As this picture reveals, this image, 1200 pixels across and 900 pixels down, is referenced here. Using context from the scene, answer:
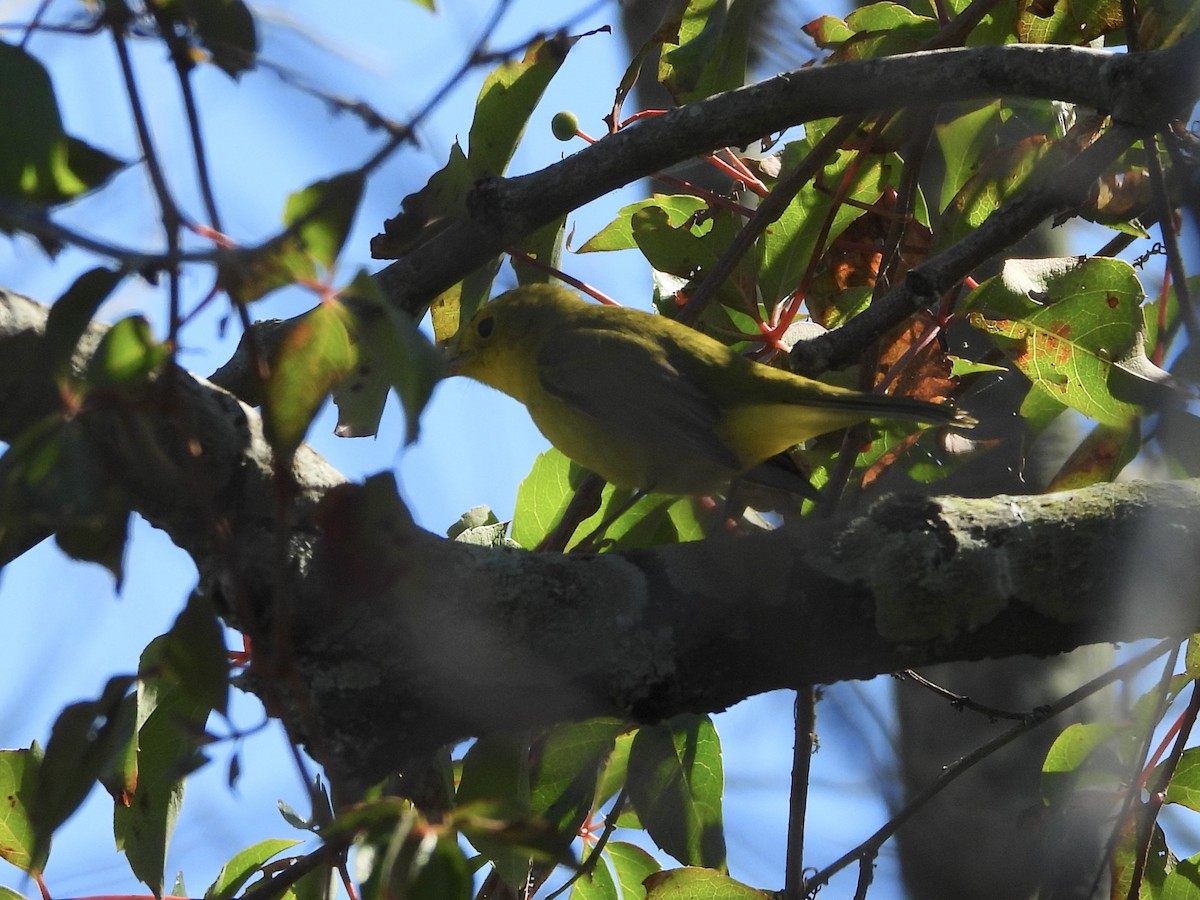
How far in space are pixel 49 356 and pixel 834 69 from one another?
66.6 inches

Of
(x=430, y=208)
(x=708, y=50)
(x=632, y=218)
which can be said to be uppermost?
(x=632, y=218)

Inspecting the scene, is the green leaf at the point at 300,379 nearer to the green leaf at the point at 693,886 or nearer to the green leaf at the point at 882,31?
the green leaf at the point at 693,886

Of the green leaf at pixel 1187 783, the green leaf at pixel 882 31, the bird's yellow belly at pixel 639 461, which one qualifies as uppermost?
the green leaf at pixel 882 31

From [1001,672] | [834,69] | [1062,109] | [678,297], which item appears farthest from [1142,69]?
[1001,672]

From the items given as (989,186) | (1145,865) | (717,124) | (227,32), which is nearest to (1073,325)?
(989,186)

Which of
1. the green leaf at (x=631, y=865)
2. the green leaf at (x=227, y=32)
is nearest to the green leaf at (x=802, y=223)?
the green leaf at (x=631, y=865)

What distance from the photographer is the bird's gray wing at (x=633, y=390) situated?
10.6 ft

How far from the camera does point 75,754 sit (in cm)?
121

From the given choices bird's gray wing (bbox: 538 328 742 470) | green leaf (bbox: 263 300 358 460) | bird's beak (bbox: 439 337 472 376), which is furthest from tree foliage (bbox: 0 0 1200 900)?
bird's beak (bbox: 439 337 472 376)

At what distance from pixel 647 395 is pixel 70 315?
2.47 m

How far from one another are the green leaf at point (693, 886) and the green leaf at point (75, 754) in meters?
1.28

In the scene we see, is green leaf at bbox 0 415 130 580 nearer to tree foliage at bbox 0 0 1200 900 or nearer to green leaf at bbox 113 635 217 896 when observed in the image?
tree foliage at bbox 0 0 1200 900

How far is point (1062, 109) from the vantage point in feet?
10.0

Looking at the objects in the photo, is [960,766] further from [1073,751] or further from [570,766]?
[570,766]
